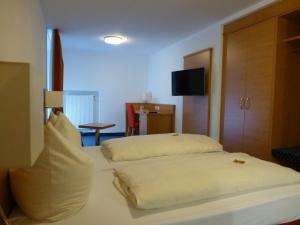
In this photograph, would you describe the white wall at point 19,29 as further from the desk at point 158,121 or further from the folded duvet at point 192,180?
the desk at point 158,121

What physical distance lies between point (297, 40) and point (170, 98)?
114 inches

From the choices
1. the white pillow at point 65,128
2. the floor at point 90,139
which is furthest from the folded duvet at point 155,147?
the floor at point 90,139

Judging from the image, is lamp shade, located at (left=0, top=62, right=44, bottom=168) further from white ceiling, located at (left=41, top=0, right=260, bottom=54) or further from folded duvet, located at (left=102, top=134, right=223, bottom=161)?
white ceiling, located at (left=41, top=0, right=260, bottom=54)

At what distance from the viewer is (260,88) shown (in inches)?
108

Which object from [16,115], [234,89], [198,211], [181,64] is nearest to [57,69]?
[181,64]

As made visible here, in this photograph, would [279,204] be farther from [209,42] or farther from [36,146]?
[209,42]

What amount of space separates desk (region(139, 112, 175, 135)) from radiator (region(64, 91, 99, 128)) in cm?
164

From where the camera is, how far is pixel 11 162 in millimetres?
546

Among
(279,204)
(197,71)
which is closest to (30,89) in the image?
(279,204)

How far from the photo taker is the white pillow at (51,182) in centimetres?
97

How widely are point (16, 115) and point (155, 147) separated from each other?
5.20ft

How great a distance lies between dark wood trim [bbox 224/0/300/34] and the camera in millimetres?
2397

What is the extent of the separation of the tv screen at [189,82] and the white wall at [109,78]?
2182 millimetres

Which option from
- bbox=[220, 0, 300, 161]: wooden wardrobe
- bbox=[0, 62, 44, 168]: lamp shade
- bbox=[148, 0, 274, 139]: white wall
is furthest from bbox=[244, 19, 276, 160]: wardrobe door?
bbox=[0, 62, 44, 168]: lamp shade
